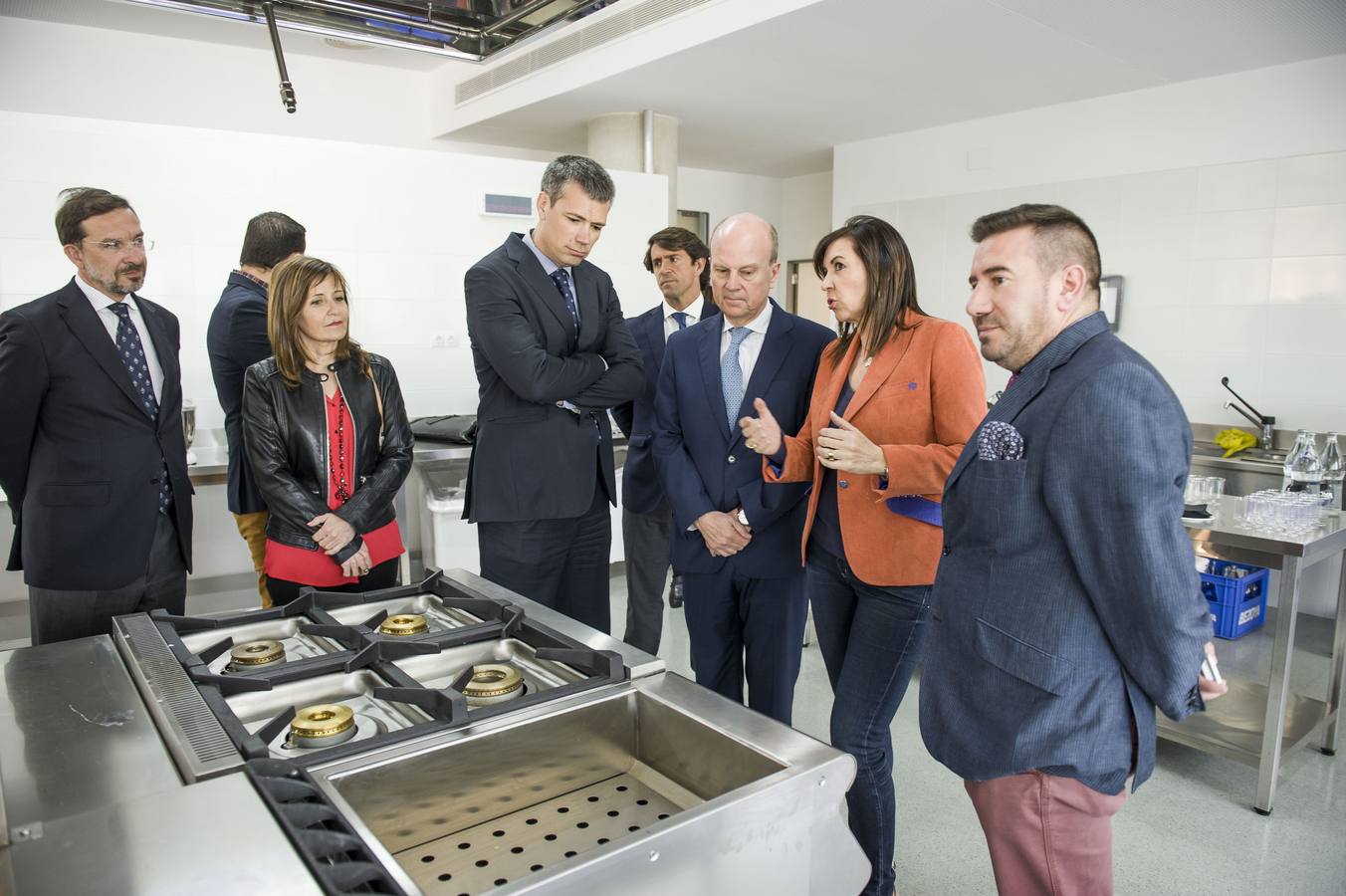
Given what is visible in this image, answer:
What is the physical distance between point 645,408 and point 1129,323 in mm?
3830

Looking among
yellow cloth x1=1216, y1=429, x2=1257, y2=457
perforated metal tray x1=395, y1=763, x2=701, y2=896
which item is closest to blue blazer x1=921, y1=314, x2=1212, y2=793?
perforated metal tray x1=395, y1=763, x2=701, y2=896

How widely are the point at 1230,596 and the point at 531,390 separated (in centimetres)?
373

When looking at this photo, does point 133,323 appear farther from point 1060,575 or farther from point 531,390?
point 1060,575

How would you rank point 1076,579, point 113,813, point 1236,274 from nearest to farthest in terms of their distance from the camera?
point 113,813 < point 1076,579 < point 1236,274

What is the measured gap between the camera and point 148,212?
4352mm

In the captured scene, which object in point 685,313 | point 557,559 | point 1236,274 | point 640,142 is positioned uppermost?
point 640,142

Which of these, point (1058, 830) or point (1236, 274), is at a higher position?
point (1236, 274)

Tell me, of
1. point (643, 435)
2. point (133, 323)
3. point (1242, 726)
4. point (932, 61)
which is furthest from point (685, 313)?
point (932, 61)

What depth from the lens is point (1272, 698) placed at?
8.79ft

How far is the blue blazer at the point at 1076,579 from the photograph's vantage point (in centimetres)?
123

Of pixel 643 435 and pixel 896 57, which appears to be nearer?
pixel 643 435

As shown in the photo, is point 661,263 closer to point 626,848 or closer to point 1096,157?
point 626,848

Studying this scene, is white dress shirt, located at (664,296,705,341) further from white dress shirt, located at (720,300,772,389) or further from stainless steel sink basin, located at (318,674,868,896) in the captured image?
stainless steel sink basin, located at (318,674,868,896)

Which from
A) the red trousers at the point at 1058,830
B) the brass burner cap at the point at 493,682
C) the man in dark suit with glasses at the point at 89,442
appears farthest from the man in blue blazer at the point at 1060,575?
the man in dark suit with glasses at the point at 89,442
